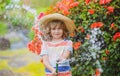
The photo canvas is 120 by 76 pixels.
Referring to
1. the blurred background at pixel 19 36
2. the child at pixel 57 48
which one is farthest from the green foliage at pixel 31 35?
the child at pixel 57 48

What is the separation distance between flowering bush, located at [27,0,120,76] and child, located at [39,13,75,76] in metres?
0.90

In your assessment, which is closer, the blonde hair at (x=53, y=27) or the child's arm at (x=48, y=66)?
the child's arm at (x=48, y=66)

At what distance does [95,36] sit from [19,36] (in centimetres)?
145

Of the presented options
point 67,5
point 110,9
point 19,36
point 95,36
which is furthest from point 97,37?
point 19,36

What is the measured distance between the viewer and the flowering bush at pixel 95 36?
220 inches

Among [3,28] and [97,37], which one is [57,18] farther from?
[3,28]

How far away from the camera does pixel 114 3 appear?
5613 mm

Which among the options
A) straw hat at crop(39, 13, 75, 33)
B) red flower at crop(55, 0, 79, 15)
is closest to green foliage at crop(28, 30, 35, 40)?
red flower at crop(55, 0, 79, 15)

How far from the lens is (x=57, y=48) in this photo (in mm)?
4699

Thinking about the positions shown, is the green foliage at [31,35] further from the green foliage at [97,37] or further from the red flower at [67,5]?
the green foliage at [97,37]

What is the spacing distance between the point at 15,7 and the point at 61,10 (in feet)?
3.50

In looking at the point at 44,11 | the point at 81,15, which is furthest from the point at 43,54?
the point at 44,11

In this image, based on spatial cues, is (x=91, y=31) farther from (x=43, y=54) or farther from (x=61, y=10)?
(x=43, y=54)

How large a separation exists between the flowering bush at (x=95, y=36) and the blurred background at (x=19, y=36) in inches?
37.1
